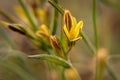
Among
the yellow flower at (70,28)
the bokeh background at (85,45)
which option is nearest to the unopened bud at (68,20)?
the yellow flower at (70,28)

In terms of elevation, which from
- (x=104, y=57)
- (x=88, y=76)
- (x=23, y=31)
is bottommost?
(x=88, y=76)

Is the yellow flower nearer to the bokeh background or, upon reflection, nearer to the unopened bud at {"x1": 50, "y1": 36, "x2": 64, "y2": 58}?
the unopened bud at {"x1": 50, "y1": 36, "x2": 64, "y2": 58}

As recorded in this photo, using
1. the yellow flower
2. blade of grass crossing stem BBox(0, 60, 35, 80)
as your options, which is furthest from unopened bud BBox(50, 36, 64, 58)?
blade of grass crossing stem BBox(0, 60, 35, 80)

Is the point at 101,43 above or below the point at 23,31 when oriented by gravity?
below

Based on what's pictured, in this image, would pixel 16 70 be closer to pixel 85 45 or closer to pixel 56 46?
pixel 56 46

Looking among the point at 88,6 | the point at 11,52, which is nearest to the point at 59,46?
the point at 11,52

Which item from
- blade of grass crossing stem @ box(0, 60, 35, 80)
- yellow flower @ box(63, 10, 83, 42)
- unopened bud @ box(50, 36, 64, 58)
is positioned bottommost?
blade of grass crossing stem @ box(0, 60, 35, 80)

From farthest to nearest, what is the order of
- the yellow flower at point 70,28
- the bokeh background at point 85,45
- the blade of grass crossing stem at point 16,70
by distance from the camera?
the bokeh background at point 85,45 < the blade of grass crossing stem at point 16,70 < the yellow flower at point 70,28

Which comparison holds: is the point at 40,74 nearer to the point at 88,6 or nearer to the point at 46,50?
the point at 46,50

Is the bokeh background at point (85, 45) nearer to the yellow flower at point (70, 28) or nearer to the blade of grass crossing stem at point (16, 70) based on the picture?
the blade of grass crossing stem at point (16, 70)
